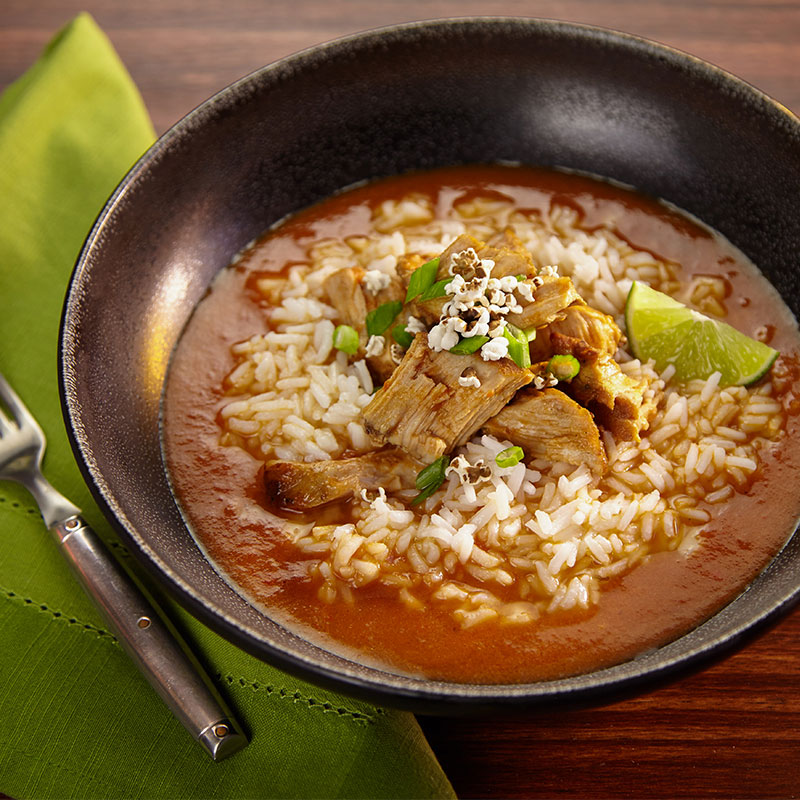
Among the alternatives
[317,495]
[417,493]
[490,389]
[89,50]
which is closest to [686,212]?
[490,389]

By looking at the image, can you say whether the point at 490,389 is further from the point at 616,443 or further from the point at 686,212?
the point at 686,212

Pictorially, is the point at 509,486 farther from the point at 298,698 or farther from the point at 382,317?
the point at 298,698

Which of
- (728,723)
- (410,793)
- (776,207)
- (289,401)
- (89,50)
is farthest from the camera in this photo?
(89,50)

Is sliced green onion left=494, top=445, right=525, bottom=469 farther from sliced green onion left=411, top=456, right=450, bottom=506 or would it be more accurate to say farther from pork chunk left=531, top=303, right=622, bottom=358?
pork chunk left=531, top=303, right=622, bottom=358

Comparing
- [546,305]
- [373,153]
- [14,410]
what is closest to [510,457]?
[546,305]

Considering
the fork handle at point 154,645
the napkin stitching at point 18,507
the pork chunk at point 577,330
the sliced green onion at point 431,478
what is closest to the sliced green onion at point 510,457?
the sliced green onion at point 431,478

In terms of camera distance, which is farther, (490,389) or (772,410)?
(772,410)

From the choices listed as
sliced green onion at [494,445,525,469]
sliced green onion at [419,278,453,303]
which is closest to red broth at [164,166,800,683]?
sliced green onion at [494,445,525,469]
